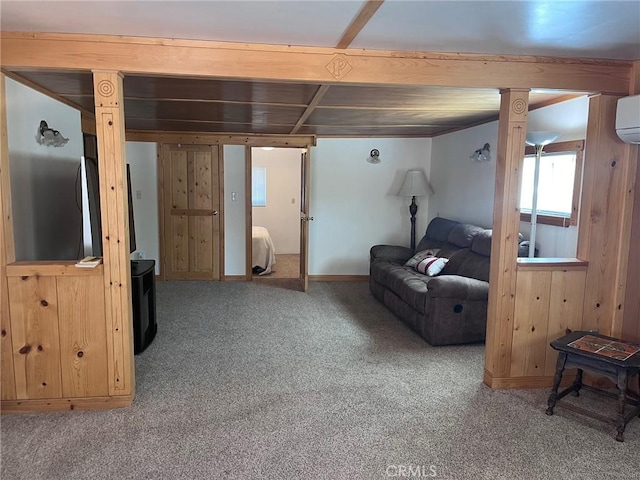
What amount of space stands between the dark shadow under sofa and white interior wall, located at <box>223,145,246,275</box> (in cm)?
191

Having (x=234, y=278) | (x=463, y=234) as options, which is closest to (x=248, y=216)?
(x=234, y=278)

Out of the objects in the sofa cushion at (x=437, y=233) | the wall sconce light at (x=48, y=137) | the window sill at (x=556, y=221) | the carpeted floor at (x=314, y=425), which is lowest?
the carpeted floor at (x=314, y=425)

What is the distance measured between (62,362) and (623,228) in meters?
3.56

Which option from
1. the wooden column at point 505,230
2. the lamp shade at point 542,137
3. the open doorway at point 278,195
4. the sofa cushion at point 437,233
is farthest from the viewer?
the open doorway at point 278,195

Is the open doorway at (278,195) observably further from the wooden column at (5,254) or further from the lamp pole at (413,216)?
the wooden column at (5,254)

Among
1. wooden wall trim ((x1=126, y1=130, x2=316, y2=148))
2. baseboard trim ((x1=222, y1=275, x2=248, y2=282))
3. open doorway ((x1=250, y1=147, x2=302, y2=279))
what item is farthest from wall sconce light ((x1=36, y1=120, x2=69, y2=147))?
open doorway ((x1=250, y1=147, x2=302, y2=279))

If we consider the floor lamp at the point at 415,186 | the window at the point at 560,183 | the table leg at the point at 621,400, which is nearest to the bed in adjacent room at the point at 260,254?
the floor lamp at the point at 415,186

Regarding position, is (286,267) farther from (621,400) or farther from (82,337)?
(621,400)

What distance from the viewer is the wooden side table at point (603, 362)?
2457 mm

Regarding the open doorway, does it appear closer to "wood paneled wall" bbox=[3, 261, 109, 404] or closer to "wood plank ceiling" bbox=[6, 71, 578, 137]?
"wood plank ceiling" bbox=[6, 71, 578, 137]

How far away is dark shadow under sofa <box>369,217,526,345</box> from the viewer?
3826 millimetres

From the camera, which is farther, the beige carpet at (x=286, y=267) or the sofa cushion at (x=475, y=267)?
the beige carpet at (x=286, y=267)

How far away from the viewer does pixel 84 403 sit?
8.92 ft

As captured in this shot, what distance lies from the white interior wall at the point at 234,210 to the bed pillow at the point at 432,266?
8.47 ft
